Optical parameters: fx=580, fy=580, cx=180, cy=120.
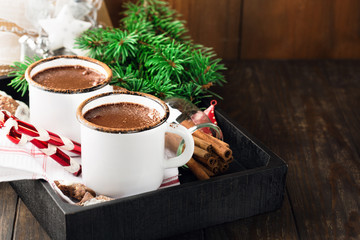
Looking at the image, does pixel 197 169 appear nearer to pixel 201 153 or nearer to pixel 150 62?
pixel 201 153

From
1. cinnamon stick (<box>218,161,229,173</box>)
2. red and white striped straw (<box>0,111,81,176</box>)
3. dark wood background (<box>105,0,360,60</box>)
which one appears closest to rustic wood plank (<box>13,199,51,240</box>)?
red and white striped straw (<box>0,111,81,176</box>)

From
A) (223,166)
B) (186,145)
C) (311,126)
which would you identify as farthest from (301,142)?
(186,145)

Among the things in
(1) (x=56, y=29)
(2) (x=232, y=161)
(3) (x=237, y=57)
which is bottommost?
(3) (x=237, y=57)

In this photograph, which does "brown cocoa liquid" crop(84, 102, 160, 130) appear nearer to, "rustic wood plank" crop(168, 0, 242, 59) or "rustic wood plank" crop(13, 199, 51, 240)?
"rustic wood plank" crop(13, 199, 51, 240)

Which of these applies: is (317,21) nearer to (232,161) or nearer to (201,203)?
(232,161)

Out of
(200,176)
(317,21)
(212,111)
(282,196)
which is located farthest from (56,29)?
(317,21)

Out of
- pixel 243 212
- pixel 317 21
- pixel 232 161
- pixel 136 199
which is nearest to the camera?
pixel 136 199
